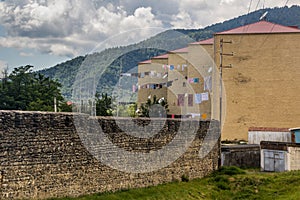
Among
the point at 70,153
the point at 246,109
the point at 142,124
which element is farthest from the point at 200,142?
the point at 246,109

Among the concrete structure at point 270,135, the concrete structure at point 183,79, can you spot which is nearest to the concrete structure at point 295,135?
the concrete structure at point 270,135

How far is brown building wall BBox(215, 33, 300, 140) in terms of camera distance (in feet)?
104

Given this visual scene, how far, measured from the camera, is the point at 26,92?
3628 cm

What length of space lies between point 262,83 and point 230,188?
17367 mm

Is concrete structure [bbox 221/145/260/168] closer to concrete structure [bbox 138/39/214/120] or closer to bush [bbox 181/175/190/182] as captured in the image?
bush [bbox 181/175/190/182]

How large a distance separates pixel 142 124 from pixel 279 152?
7533 millimetres

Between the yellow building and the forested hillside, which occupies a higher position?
the forested hillside

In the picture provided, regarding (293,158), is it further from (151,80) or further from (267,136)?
(151,80)

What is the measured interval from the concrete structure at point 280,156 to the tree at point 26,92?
58.3 feet

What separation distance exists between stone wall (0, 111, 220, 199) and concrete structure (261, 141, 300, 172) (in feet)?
21.9

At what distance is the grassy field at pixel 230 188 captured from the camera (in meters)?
13.4

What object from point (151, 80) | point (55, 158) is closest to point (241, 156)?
point (55, 158)

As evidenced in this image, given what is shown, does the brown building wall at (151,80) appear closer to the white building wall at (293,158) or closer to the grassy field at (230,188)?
the white building wall at (293,158)

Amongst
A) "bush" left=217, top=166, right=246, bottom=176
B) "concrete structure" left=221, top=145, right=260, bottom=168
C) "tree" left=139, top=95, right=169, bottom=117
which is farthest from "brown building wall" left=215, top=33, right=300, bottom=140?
"bush" left=217, top=166, right=246, bottom=176
